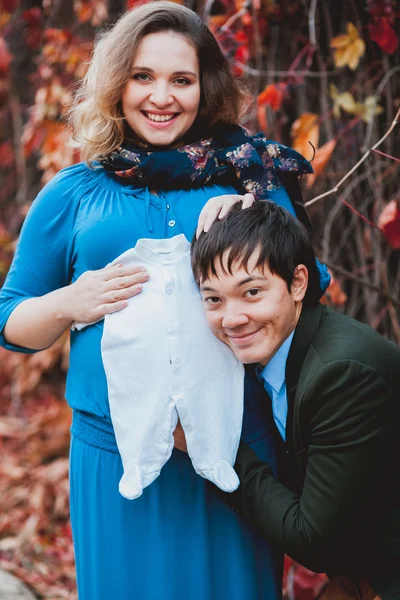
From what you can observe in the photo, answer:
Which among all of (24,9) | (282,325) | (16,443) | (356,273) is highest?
(24,9)

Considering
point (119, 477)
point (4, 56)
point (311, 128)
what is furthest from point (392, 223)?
point (4, 56)

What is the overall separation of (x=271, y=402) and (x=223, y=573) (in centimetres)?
46

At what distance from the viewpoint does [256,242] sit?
1.63 meters

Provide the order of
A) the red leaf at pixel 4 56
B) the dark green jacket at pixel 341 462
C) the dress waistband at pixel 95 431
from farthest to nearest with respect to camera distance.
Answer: the red leaf at pixel 4 56 → the dress waistband at pixel 95 431 → the dark green jacket at pixel 341 462

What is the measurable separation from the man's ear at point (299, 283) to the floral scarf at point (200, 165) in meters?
0.29

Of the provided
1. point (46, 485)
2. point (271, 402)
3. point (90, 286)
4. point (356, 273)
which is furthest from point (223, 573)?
point (46, 485)

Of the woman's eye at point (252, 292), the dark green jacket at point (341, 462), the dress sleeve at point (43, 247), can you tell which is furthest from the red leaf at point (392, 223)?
the dress sleeve at point (43, 247)

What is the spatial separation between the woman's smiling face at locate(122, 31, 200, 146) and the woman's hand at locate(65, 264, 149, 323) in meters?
0.41

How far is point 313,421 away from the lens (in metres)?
1.57

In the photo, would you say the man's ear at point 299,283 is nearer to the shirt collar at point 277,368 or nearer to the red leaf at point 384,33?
the shirt collar at point 277,368

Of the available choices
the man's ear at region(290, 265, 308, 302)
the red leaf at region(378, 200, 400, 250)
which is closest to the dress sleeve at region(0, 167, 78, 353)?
the man's ear at region(290, 265, 308, 302)

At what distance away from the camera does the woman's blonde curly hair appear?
1.92 metres

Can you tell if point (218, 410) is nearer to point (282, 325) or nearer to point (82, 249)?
point (282, 325)

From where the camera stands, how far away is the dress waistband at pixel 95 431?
184 centimetres
